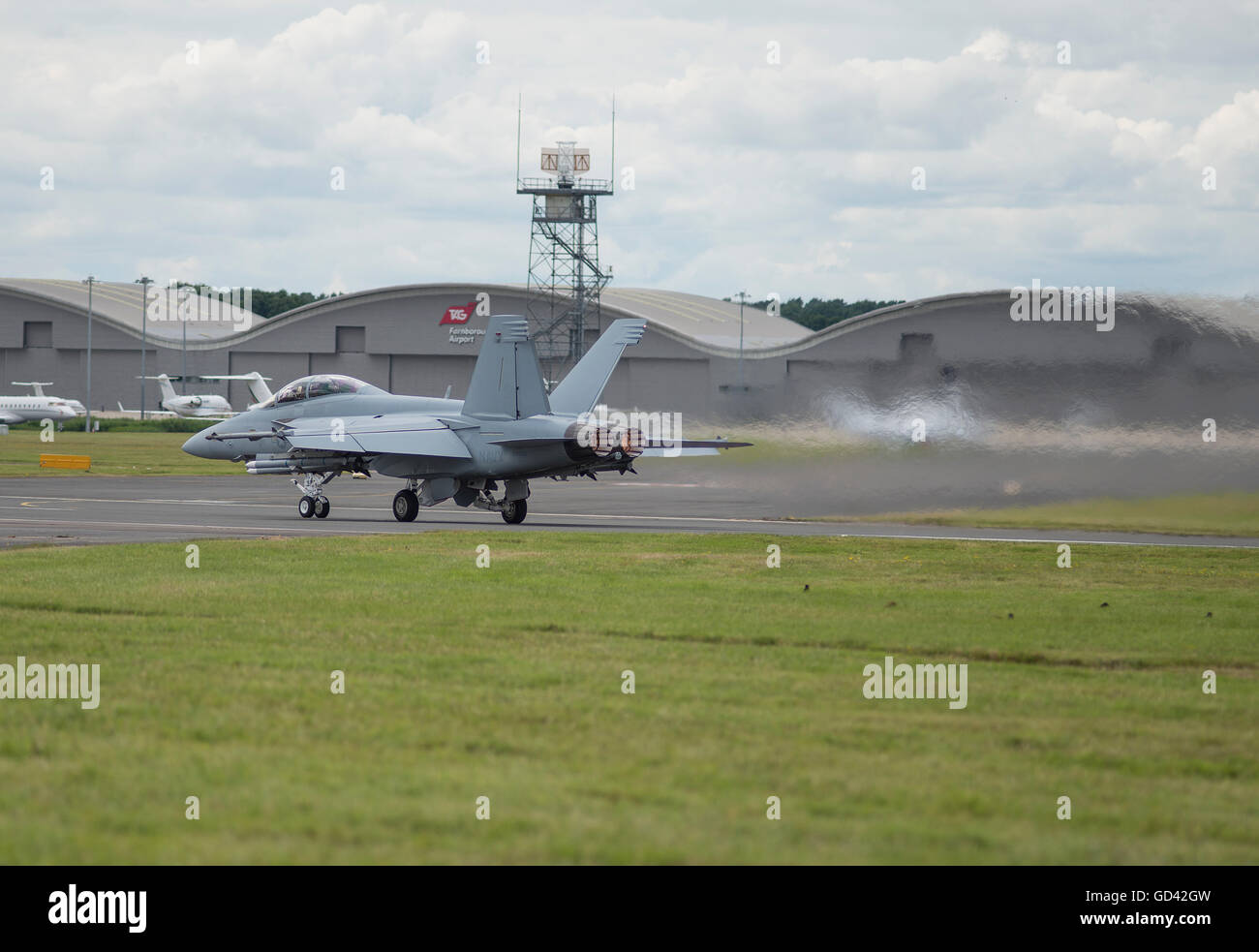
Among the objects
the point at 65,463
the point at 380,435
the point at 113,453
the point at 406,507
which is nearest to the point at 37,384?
the point at 113,453

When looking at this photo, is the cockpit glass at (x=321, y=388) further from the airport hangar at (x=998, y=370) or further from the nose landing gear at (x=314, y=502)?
the airport hangar at (x=998, y=370)

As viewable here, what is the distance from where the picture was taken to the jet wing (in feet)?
103

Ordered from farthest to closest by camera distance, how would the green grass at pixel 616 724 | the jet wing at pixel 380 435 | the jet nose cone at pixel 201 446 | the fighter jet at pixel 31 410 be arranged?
the fighter jet at pixel 31 410 < the jet nose cone at pixel 201 446 < the jet wing at pixel 380 435 < the green grass at pixel 616 724

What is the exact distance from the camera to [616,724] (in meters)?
9.81

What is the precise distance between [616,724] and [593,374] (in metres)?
23.2

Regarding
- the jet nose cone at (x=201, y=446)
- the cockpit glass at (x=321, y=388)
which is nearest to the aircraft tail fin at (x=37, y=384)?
the jet nose cone at (x=201, y=446)

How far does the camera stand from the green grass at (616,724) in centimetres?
720

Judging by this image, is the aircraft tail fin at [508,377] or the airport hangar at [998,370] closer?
the airport hangar at [998,370]

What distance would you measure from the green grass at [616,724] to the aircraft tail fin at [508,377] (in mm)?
12363

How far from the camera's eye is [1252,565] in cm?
2278

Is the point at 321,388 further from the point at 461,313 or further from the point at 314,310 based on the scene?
the point at 314,310

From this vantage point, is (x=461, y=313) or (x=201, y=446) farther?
(x=461, y=313)
